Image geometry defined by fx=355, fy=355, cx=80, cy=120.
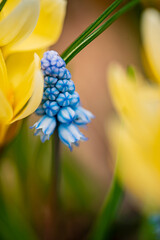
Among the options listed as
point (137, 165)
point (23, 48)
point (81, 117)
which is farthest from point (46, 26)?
point (137, 165)

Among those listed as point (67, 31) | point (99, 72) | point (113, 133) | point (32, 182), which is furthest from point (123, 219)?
point (67, 31)

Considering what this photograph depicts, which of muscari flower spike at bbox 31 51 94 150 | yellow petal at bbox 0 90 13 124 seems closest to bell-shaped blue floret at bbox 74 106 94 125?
muscari flower spike at bbox 31 51 94 150

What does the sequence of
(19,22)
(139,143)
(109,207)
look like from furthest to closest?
(109,207) < (139,143) < (19,22)

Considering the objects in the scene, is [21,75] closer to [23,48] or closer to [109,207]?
[23,48]

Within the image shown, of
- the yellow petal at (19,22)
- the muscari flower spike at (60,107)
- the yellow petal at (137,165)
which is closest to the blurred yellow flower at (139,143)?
the yellow petal at (137,165)

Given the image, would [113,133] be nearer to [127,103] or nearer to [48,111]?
[127,103]

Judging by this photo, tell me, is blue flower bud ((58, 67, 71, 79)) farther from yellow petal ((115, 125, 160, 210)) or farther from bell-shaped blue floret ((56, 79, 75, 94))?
yellow petal ((115, 125, 160, 210))
